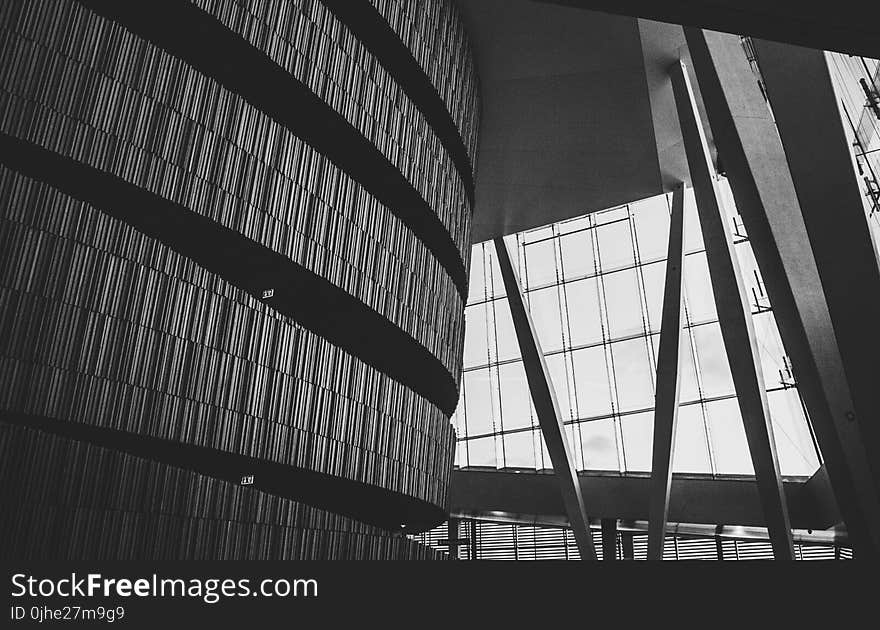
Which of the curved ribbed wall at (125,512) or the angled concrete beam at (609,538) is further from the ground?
the angled concrete beam at (609,538)

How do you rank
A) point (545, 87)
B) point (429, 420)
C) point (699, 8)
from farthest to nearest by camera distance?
point (545, 87), point (429, 420), point (699, 8)

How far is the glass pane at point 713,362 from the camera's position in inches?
923

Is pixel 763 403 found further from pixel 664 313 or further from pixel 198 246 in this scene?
pixel 198 246

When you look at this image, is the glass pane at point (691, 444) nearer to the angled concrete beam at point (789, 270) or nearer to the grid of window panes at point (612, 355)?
the grid of window panes at point (612, 355)

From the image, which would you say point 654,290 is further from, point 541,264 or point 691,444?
point 691,444

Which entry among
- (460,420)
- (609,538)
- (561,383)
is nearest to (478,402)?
(460,420)

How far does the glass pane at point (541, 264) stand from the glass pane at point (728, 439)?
741cm

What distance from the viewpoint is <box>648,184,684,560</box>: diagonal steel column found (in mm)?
20031

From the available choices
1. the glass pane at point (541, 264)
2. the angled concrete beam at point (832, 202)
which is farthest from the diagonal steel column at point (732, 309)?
the glass pane at point (541, 264)

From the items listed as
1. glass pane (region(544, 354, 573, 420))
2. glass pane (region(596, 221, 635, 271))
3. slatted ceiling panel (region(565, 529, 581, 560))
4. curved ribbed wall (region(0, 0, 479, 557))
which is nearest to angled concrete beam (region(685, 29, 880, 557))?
curved ribbed wall (region(0, 0, 479, 557))

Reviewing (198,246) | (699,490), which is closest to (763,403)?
(699,490)

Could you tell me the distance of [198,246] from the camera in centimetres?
1005

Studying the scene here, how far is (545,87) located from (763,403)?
27.4ft

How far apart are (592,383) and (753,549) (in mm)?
7326
